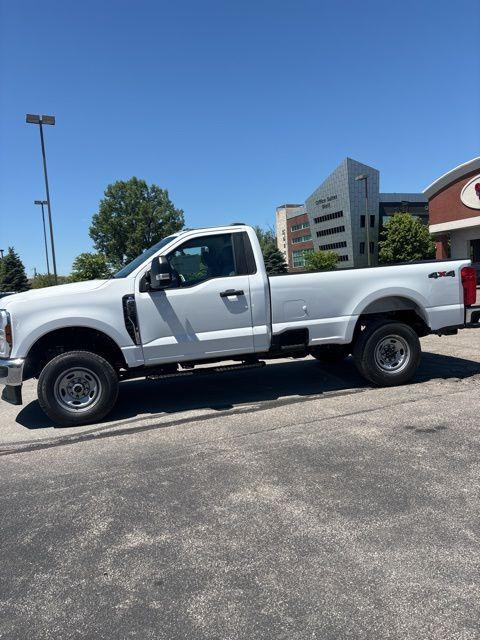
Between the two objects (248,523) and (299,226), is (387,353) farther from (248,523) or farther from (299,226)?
(299,226)

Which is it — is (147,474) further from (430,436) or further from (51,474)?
(430,436)

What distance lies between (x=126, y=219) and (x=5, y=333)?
76.9 metres

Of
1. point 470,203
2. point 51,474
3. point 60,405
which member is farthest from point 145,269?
point 470,203

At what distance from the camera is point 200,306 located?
5.88m

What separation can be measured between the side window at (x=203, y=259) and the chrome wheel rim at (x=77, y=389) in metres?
1.54

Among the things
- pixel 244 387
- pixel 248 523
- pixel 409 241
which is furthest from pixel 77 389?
pixel 409 241

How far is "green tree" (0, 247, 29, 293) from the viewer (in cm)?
7019

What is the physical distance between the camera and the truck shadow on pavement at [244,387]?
20.6 feet

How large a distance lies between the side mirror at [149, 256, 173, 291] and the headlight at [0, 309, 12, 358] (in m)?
1.64

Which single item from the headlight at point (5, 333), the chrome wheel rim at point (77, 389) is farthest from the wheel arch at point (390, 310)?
the headlight at point (5, 333)

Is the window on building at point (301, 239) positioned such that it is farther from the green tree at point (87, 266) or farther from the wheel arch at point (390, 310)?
the wheel arch at point (390, 310)

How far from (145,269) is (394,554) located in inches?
162

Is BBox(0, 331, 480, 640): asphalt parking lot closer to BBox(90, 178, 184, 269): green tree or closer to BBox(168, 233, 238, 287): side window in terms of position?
BBox(168, 233, 238, 287): side window

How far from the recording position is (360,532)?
3.07 meters
